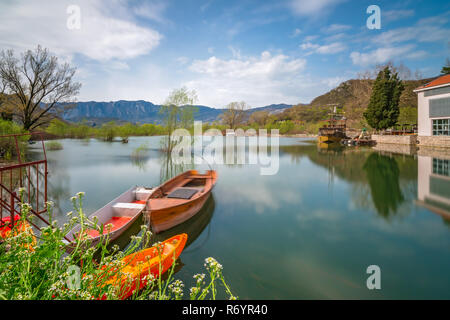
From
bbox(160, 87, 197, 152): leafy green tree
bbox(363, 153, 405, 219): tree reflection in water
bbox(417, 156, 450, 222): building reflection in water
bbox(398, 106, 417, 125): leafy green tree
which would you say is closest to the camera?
bbox(417, 156, 450, 222): building reflection in water

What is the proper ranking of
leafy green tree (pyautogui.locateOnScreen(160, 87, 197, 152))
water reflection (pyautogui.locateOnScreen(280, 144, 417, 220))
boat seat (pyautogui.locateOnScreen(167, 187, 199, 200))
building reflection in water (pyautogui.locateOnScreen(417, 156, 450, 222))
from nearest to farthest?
boat seat (pyautogui.locateOnScreen(167, 187, 199, 200)) < building reflection in water (pyautogui.locateOnScreen(417, 156, 450, 222)) < water reflection (pyautogui.locateOnScreen(280, 144, 417, 220)) < leafy green tree (pyautogui.locateOnScreen(160, 87, 197, 152))

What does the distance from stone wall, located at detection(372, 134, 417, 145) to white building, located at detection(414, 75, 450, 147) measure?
1.11 meters

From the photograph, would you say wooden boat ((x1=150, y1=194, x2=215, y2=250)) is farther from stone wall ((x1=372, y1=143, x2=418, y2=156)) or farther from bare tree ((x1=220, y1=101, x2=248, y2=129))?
bare tree ((x1=220, y1=101, x2=248, y2=129))

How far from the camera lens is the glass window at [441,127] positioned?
19.8 m

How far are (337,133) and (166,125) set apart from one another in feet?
73.6

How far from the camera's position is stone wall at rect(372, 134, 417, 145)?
23.2m

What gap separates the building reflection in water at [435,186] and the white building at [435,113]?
7.80 m

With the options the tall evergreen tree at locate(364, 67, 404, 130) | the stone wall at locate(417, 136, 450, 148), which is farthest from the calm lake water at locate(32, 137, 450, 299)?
the tall evergreen tree at locate(364, 67, 404, 130)

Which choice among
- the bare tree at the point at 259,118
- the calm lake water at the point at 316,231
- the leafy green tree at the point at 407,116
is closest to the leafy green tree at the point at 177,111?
the calm lake water at the point at 316,231

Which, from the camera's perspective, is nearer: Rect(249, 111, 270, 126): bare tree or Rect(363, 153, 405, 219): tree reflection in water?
Rect(363, 153, 405, 219): tree reflection in water

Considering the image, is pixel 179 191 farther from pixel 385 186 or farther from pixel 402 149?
pixel 402 149
